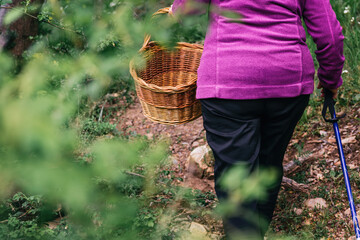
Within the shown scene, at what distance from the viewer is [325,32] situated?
1762 millimetres

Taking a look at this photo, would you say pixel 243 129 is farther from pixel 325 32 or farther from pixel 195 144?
pixel 195 144

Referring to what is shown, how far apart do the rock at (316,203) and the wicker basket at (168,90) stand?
115 centimetres

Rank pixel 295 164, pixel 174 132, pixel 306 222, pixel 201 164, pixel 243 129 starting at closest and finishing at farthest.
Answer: pixel 243 129 → pixel 306 222 → pixel 295 164 → pixel 201 164 → pixel 174 132

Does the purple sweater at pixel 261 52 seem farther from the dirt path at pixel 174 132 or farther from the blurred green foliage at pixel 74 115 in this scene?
the dirt path at pixel 174 132

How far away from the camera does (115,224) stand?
0.79 m

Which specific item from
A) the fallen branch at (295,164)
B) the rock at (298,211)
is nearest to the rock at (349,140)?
the fallen branch at (295,164)

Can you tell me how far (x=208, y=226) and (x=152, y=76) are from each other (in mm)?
1128

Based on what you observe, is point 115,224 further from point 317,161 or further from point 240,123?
point 317,161

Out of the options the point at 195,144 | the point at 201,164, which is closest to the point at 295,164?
the point at 201,164

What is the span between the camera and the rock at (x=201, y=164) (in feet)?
10.4

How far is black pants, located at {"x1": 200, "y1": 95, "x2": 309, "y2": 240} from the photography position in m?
1.72

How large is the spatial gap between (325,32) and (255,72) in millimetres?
446

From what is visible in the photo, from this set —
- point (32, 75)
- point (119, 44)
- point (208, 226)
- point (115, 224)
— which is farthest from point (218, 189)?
point (32, 75)

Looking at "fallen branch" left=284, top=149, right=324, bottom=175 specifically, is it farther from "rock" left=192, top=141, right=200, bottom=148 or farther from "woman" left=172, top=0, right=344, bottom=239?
"woman" left=172, top=0, right=344, bottom=239
